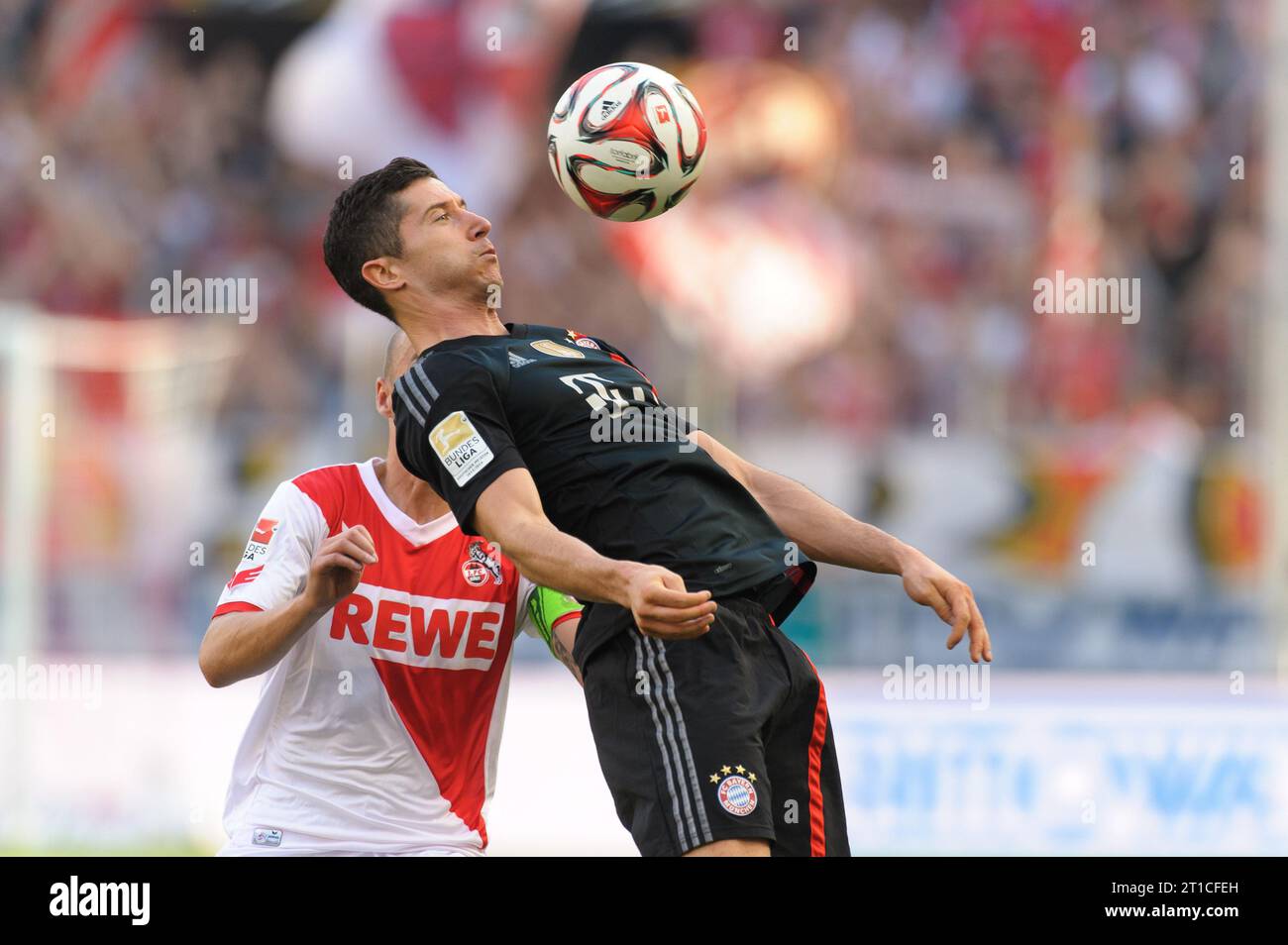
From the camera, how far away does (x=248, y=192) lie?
1496 cm

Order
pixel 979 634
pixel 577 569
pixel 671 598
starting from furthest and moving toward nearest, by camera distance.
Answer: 1. pixel 979 634
2. pixel 577 569
3. pixel 671 598

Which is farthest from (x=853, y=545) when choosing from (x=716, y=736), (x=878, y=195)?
(x=878, y=195)

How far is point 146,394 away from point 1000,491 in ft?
16.8

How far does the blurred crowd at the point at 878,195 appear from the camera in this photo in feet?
44.2

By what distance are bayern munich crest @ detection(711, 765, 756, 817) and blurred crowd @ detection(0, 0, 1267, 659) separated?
28.3ft

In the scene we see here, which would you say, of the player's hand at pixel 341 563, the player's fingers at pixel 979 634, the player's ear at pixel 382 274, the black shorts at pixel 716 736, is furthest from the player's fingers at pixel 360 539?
the player's fingers at pixel 979 634

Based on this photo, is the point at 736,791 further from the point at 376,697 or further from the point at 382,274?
the point at 382,274

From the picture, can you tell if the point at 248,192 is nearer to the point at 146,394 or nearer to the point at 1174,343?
the point at 146,394

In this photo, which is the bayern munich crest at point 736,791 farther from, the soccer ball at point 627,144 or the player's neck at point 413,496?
the soccer ball at point 627,144

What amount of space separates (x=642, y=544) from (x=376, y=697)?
1.12 metres

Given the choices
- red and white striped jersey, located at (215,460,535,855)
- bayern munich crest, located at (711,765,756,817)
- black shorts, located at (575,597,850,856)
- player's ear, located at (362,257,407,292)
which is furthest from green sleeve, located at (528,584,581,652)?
bayern munich crest, located at (711,765,756,817)

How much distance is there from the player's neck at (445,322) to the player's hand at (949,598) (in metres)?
1.29

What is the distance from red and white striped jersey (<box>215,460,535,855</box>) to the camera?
5180mm

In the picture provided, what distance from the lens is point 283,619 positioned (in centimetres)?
479
